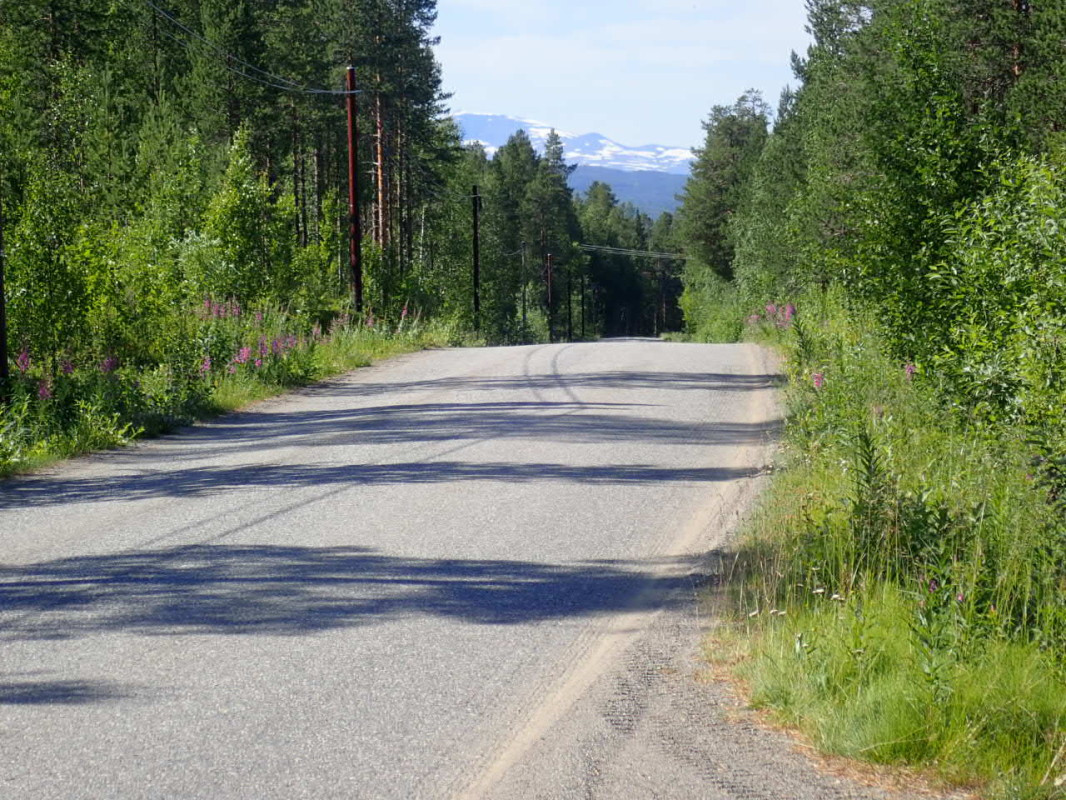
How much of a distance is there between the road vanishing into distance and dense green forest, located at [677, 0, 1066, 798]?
1.69ft

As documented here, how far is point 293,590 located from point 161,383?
907 centimetres

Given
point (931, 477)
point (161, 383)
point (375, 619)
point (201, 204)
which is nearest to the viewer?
point (375, 619)

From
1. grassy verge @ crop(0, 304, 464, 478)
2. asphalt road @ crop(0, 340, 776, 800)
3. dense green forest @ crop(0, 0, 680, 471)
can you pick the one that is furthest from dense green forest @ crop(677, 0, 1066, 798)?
dense green forest @ crop(0, 0, 680, 471)

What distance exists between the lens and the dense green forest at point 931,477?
14.5 ft

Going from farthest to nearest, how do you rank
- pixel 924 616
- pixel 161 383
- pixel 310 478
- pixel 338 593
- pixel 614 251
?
pixel 614 251 → pixel 161 383 → pixel 310 478 → pixel 338 593 → pixel 924 616

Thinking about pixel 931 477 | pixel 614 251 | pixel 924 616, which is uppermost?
pixel 614 251

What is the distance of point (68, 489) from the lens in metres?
9.92

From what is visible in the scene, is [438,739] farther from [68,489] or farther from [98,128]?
[98,128]

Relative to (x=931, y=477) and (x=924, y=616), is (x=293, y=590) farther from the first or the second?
(x=931, y=477)

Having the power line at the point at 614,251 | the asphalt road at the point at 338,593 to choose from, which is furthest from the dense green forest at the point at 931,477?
the power line at the point at 614,251

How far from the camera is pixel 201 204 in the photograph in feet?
84.8

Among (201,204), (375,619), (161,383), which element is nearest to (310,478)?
(375,619)

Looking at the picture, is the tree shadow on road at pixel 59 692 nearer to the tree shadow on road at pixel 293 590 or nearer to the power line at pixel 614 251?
the tree shadow on road at pixel 293 590

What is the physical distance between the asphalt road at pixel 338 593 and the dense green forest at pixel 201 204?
122 inches
